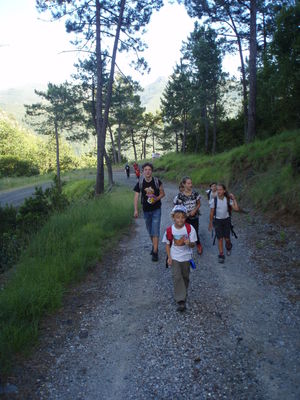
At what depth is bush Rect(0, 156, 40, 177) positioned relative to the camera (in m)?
67.6

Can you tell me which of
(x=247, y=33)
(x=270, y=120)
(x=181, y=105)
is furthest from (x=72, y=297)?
(x=181, y=105)

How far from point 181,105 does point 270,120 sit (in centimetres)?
1917

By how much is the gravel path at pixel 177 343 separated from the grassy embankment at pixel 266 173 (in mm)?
4418

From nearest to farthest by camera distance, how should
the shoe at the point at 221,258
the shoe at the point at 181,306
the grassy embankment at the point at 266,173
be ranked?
the shoe at the point at 181,306 → the shoe at the point at 221,258 → the grassy embankment at the point at 266,173

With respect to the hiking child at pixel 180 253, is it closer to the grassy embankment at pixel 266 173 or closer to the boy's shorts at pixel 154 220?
the boy's shorts at pixel 154 220

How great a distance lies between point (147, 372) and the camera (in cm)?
332

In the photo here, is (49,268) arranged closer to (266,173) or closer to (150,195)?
(150,195)

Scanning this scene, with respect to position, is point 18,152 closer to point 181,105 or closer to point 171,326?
point 181,105

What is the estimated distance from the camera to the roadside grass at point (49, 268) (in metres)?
3.84

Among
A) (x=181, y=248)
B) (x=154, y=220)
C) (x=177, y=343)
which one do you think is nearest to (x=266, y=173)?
(x=154, y=220)

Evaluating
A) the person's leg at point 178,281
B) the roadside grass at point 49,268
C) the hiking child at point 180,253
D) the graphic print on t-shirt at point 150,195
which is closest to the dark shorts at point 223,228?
the graphic print on t-shirt at point 150,195

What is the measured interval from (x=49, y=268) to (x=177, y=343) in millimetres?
2934

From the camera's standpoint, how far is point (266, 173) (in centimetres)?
1221

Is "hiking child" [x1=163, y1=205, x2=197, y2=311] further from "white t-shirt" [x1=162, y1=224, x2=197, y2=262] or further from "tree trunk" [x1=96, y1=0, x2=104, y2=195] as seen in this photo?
"tree trunk" [x1=96, y1=0, x2=104, y2=195]
